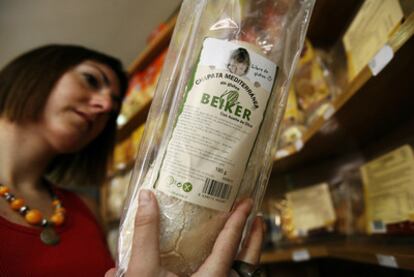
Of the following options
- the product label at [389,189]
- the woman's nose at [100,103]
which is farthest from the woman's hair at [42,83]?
the product label at [389,189]

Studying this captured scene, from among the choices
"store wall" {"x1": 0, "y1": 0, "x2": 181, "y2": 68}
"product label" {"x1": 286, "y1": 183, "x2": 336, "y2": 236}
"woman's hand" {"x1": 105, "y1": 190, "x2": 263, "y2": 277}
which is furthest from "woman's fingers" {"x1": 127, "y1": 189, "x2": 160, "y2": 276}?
"store wall" {"x1": 0, "y1": 0, "x2": 181, "y2": 68}

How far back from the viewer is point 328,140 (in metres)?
1.05

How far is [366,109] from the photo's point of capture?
837 millimetres

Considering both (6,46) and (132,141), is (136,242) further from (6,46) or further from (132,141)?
(6,46)

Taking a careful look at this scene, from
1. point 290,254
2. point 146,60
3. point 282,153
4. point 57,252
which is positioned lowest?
point 57,252

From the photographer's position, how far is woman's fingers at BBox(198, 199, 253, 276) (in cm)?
38

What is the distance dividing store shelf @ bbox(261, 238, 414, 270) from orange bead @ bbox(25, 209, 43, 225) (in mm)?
794

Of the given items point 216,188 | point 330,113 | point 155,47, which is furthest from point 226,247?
point 155,47

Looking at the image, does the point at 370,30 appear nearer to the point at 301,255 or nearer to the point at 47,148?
the point at 301,255

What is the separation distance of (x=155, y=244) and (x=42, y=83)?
67 cm

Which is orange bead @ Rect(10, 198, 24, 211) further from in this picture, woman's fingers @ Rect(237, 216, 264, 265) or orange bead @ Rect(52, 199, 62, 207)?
woman's fingers @ Rect(237, 216, 264, 265)

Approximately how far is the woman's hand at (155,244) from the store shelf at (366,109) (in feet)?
1.38

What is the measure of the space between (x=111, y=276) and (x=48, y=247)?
1.05 feet

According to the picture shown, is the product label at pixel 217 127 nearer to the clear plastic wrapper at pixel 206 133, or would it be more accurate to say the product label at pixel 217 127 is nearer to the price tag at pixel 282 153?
the clear plastic wrapper at pixel 206 133
